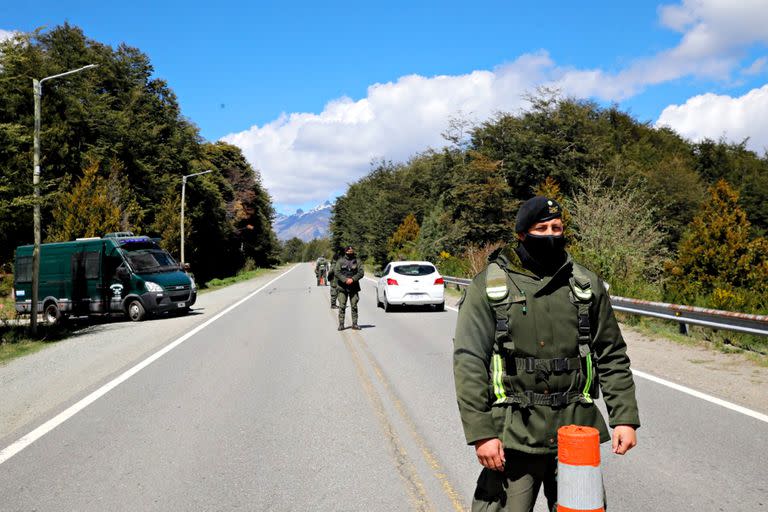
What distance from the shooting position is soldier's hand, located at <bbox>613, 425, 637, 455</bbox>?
2779mm

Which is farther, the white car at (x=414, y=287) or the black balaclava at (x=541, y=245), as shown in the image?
the white car at (x=414, y=287)

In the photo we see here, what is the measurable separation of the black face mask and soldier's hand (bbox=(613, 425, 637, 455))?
744mm

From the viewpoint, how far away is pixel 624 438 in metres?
2.79

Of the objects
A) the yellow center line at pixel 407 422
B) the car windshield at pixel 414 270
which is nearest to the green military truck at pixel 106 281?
the car windshield at pixel 414 270

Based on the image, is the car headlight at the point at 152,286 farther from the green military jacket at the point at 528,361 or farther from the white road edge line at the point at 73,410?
the green military jacket at the point at 528,361

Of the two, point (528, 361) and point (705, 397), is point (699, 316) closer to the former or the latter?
point (705, 397)

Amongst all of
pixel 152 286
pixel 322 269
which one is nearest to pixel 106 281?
pixel 152 286

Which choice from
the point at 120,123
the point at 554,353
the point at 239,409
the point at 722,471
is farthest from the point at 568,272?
the point at 120,123

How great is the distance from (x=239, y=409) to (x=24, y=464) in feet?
7.44

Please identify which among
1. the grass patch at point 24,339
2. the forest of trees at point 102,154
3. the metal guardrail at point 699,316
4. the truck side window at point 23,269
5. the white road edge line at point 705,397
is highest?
the forest of trees at point 102,154

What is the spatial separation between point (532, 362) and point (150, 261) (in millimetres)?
18517

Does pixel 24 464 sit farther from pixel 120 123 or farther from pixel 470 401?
pixel 120 123

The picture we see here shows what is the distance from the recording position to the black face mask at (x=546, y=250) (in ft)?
9.29

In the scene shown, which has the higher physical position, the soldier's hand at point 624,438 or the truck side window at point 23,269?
the truck side window at point 23,269
